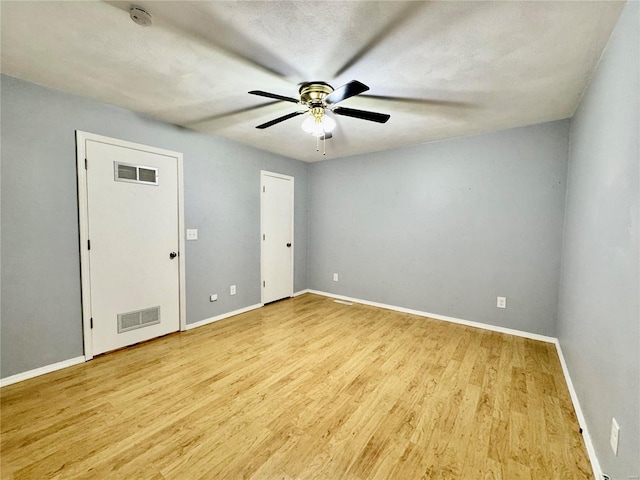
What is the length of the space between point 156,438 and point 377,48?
9.06ft

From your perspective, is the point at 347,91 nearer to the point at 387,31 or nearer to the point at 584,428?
the point at 387,31

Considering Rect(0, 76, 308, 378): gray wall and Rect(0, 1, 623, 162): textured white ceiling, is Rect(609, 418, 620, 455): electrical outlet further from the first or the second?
Rect(0, 76, 308, 378): gray wall

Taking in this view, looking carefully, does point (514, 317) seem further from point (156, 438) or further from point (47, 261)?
point (47, 261)

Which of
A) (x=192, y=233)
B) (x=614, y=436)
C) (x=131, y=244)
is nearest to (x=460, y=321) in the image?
(x=614, y=436)

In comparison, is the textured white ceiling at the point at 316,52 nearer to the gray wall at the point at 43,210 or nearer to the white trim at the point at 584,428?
the gray wall at the point at 43,210

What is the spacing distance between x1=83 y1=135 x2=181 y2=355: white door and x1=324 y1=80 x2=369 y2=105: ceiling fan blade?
7.05ft

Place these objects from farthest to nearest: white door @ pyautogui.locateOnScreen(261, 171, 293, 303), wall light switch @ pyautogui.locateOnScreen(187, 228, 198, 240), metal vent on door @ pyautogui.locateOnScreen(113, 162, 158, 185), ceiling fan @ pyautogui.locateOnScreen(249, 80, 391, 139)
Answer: white door @ pyautogui.locateOnScreen(261, 171, 293, 303) < wall light switch @ pyautogui.locateOnScreen(187, 228, 198, 240) < metal vent on door @ pyautogui.locateOnScreen(113, 162, 158, 185) < ceiling fan @ pyautogui.locateOnScreen(249, 80, 391, 139)

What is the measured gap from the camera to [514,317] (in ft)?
10.1

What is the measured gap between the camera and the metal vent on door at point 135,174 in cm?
261

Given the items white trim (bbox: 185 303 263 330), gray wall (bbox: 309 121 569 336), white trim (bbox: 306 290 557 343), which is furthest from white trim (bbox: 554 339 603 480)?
white trim (bbox: 185 303 263 330)

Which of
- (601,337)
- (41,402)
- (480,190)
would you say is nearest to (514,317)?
(480,190)

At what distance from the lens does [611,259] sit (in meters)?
1.36

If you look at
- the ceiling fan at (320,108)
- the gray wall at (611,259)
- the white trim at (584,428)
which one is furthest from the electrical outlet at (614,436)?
the ceiling fan at (320,108)

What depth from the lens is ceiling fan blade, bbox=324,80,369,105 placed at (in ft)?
5.34
